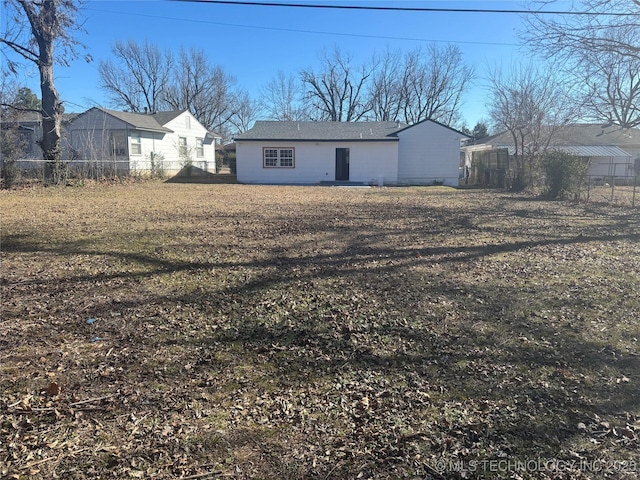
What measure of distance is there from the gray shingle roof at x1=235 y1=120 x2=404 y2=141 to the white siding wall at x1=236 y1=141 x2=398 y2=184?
378mm

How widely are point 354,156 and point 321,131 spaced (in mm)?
2860

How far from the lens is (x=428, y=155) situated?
26.7 meters

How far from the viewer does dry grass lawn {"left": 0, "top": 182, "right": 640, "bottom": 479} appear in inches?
94.8

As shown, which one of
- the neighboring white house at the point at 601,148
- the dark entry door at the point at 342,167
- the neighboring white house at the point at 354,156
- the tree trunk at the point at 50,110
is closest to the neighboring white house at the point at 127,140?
the tree trunk at the point at 50,110

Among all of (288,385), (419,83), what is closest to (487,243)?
(288,385)

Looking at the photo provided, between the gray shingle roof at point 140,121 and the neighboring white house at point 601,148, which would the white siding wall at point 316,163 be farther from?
the gray shingle roof at point 140,121

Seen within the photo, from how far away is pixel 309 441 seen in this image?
2.53 metres

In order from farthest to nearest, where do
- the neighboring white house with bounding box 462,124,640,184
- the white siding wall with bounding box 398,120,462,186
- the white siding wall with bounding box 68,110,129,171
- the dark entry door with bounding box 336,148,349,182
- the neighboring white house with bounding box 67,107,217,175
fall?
the neighboring white house with bounding box 462,124,640,184 < the dark entry door with bounding box 336,148,349,182 < the white siding wall with bounding box 68,110,129,171 < the white siding wall with bounding box 398,120,462,186 < the neighboring white house with bounding box 67,107,217,175

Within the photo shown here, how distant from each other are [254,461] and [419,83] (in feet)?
180

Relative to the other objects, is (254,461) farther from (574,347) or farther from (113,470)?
(574,347)

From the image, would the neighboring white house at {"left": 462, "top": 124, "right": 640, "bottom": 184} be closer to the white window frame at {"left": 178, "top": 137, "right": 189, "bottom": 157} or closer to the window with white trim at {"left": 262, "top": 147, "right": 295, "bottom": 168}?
the window with white trim at {"left": 262, "top": 147, "right": 295, "bottom": 168}

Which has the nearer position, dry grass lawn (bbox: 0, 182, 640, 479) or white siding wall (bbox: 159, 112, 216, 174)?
dry grass lawn (bbox: 0, 182, 640, 479)

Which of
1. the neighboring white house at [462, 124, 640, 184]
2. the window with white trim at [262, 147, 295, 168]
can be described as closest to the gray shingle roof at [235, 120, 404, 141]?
the window with white trim at [262, 147, 295, 168]

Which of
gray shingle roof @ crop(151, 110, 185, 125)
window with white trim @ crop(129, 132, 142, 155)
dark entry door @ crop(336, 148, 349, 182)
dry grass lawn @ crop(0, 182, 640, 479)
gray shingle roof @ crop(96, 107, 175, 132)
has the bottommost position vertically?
dry grass lawn @ crop(0, 182, 640, 479)
